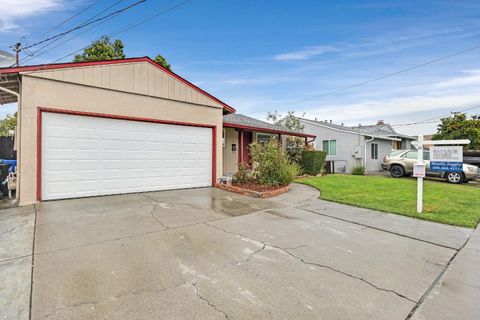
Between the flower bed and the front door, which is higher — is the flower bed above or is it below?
below

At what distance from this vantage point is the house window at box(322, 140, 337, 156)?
1973 cm

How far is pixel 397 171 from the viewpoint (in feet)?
45.4

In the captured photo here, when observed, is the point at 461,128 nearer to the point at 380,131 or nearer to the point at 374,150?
the point at 380,131

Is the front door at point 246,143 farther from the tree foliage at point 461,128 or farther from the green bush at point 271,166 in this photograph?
the tree foliage at point 461,128

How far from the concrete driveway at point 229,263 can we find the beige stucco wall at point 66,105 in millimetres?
1396

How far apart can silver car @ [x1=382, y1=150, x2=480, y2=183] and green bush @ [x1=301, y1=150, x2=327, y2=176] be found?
13.5ft

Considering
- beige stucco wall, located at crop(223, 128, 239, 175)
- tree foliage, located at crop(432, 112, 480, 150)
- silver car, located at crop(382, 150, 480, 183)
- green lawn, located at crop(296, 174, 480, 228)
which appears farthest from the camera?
tree foliage, located at crop(432, 112, 480, 150)

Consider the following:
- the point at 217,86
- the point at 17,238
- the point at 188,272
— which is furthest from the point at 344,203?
the point at 217,86

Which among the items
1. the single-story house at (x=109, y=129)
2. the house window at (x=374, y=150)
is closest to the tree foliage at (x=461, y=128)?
the house window at (x=374, y=150)

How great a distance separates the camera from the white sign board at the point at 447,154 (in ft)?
20.1

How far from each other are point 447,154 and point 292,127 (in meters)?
16.0

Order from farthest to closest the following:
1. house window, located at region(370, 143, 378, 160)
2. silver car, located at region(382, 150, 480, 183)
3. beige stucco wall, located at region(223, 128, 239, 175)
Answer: house window, located at region(370, 143, 378, 160)
beige stucco wall, located at region(223, 128, 239, 175)
silver car, located at region(382, 150, 480, 183)

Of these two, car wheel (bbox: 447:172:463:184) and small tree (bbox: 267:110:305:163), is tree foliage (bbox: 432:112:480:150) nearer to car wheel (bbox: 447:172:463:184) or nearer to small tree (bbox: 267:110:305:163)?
car wheel (bbox: 447:172:463:184)

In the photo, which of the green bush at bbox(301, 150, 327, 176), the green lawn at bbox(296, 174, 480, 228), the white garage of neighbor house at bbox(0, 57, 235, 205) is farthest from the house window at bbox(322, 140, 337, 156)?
the white garage of neighbor house at bbox(0, 57, 235, 205)
